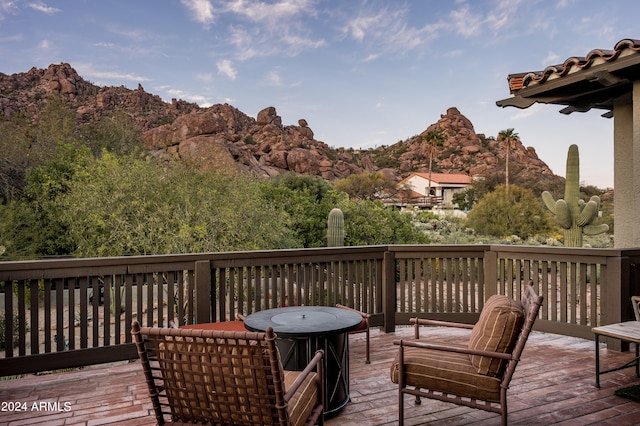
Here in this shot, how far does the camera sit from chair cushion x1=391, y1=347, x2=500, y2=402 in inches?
97.0

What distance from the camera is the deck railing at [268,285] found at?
3.55m

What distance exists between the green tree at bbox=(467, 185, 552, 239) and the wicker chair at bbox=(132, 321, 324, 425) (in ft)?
58.5

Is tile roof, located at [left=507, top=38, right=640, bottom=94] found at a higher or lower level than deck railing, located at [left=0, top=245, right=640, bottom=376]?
higher

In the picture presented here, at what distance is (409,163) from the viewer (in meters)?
51.5

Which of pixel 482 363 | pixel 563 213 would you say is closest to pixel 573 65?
pixel 482 363

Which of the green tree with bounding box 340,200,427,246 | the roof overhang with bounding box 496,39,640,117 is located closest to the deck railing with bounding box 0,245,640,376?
the roof overhang with bounding box 496,39,640,117

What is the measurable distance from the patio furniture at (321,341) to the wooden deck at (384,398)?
0.16 metres

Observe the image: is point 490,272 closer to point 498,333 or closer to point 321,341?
point 498,333

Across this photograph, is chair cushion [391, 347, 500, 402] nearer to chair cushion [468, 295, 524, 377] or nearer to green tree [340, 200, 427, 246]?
chair cushion [468, 295, 524, 377]

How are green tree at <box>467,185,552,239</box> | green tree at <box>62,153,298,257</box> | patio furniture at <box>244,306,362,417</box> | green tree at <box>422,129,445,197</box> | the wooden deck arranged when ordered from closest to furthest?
patio furniture at <box>244,306,362,417</box>
the wooden deck
green tree at <box>62,153,298,257</box>
green tree at <box>467,185,552,239</box>
green tree at <box>422,129,445,197</box>

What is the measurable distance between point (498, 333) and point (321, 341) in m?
1.05

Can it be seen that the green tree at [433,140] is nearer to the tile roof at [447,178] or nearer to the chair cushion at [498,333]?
the tile roof at [447,178]

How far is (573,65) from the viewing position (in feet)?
15.7

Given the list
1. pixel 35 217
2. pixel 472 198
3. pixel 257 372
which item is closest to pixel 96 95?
pixel 35 217
